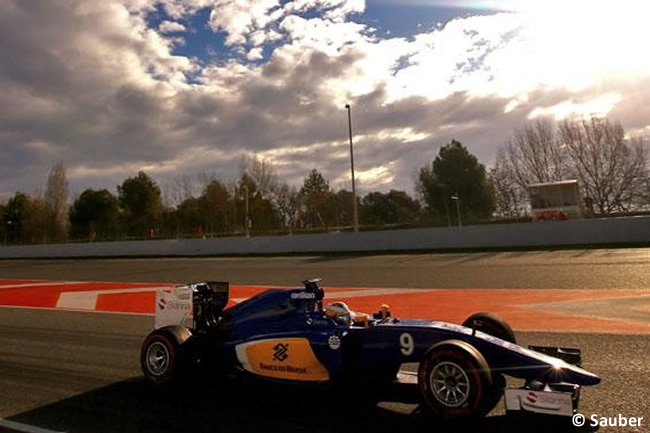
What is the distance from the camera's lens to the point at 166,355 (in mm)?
5023

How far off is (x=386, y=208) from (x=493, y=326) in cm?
6523

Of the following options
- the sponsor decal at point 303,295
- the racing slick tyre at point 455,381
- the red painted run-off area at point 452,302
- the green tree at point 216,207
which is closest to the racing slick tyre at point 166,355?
the sponsor decal at point 303,295

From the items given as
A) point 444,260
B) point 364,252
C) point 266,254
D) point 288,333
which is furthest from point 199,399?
point 266,254

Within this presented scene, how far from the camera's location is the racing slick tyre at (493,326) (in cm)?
465

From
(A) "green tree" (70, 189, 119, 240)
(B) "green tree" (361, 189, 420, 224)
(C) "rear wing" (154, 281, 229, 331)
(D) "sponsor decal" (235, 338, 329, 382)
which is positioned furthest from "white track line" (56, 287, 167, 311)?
(B) "green tree" (361, 189, 420, 224)

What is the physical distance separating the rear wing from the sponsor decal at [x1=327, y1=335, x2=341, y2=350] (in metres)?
1.61

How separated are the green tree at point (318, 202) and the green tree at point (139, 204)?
19633 millimetres

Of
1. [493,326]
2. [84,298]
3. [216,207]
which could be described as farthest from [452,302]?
[216,207]

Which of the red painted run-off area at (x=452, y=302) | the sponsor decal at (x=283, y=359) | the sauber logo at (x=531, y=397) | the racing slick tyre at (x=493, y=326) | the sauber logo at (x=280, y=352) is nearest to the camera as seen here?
the sauber logo at (x=531, y=397)

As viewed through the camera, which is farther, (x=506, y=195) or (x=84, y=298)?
(x=506, y=195)

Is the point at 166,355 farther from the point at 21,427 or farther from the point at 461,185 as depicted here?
the point at 461,185

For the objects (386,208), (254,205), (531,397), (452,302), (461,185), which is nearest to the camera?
(531,397)

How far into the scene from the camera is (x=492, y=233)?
24297 millimetres

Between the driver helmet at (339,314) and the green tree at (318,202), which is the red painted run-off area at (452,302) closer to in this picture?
the driver helmet at (339,314)
